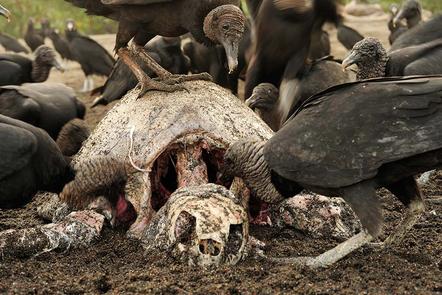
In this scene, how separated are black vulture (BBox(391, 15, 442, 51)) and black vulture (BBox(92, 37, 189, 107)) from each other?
2365mm

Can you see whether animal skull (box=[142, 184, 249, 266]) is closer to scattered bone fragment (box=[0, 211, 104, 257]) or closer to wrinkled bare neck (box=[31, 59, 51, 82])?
scattered bone fragment (box=[0, 211, 104, 257])

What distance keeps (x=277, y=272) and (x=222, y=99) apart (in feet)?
5.01

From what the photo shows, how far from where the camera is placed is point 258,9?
6043 millimetres

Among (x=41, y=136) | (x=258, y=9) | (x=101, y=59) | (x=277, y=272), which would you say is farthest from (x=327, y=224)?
(x=101, y=59)

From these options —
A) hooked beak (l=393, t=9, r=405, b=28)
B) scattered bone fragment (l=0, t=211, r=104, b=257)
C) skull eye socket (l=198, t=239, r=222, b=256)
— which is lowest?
scattered bone fragment (l=0, t=211, r=104, b=257)

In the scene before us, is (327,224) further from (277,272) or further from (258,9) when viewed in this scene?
(258,9)

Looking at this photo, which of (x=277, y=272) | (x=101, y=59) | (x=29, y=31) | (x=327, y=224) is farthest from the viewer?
(x=29, y=31)

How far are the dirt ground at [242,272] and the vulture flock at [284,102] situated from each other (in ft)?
0.52

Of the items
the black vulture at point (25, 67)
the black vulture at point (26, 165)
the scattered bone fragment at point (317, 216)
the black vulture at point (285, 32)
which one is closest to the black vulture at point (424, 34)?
the black vulture at point (285, 32)

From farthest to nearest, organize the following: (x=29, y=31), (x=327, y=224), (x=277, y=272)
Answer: (x=29, y=31)
(x=327, y=224)
(x=277, y=272)

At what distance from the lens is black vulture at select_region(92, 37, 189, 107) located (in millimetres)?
7746

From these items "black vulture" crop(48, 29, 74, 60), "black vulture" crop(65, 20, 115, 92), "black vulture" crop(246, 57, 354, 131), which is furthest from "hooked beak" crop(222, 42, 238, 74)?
"black vulture" crop(48, 29, 74, 60)

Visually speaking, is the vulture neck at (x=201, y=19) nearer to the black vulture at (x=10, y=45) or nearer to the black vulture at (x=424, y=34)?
the black vulture at (x=424, y=34)

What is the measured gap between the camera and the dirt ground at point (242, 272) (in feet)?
10.3
